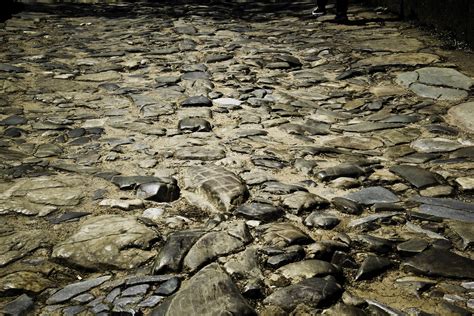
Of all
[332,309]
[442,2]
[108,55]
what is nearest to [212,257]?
[332,309]

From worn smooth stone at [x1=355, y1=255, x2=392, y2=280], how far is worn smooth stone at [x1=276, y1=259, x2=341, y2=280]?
0.27 feet

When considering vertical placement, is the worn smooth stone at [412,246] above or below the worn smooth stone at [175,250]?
below

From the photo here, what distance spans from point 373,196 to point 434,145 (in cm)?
80

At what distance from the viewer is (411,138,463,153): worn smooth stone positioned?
2535mm

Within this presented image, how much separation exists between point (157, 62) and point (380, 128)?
9.36 ft

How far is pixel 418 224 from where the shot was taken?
182 cm

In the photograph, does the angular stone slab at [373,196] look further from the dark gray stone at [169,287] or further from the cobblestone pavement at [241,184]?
the dark gray stone at [169,287]

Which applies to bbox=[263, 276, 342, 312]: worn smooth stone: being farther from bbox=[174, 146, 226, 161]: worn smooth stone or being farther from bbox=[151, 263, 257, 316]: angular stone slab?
bbox=[174, 146, 226, 161]: worn smooth stone

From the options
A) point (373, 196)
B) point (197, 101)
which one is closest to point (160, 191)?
point (373, 196)

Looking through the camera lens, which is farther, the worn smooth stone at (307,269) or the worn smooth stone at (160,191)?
the worn smooth stone at (160,191)

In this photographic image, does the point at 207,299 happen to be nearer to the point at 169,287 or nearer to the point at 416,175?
the point at 169,287

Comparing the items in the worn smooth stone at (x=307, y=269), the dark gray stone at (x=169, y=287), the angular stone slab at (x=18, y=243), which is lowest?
the worn smooth stone at (x=307, y=269)

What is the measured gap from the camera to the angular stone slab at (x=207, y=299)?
1328mm

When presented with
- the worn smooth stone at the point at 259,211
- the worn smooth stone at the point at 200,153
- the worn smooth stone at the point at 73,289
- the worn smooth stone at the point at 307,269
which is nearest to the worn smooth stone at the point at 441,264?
the worn smooth stone at the point at 307,269
